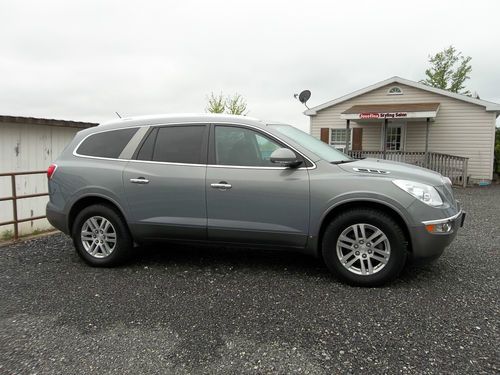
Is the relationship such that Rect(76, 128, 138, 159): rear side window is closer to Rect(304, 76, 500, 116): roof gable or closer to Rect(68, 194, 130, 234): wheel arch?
Rect(68, 194, 130, 234): wheel arch

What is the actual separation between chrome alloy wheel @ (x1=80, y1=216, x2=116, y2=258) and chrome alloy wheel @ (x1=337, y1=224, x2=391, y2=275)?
101 inches

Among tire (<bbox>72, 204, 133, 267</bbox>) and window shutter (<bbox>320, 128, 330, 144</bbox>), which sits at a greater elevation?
window shutter (<bbox>320, 128, 330, 144</bbox>)

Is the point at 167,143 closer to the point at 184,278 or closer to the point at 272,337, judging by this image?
the point at 184,278

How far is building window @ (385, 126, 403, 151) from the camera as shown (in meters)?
17.2

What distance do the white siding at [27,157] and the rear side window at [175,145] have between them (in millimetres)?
4869

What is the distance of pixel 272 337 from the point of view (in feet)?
9.13

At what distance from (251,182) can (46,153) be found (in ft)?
20.7

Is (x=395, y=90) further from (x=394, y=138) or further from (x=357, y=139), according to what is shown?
(x=357, y=139)

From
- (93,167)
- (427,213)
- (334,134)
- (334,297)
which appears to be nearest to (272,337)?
(334,297)

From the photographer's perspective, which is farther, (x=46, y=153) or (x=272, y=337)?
(x=46, y=153)

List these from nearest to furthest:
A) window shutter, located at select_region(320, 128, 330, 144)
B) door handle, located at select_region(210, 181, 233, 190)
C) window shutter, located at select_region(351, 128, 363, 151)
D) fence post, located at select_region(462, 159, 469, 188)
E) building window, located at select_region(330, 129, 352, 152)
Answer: door handle, located at select_region(210, 181, 233, 190) → fence post, located at select_region(462, 159, 469, 188) → window shutter, located at select_region(351, 128, 363, 151) → window shutter, located at select_region(320, 128, 330, 144) → building window, located at select_region(330, 129, 352, 152)

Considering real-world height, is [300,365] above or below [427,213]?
below

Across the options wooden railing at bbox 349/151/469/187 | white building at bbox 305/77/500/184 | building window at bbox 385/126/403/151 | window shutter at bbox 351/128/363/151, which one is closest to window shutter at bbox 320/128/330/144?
white building at bbox 305/77/500/184

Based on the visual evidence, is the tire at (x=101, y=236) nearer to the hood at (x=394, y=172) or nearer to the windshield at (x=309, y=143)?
the windshield at (x=309, y=143)
